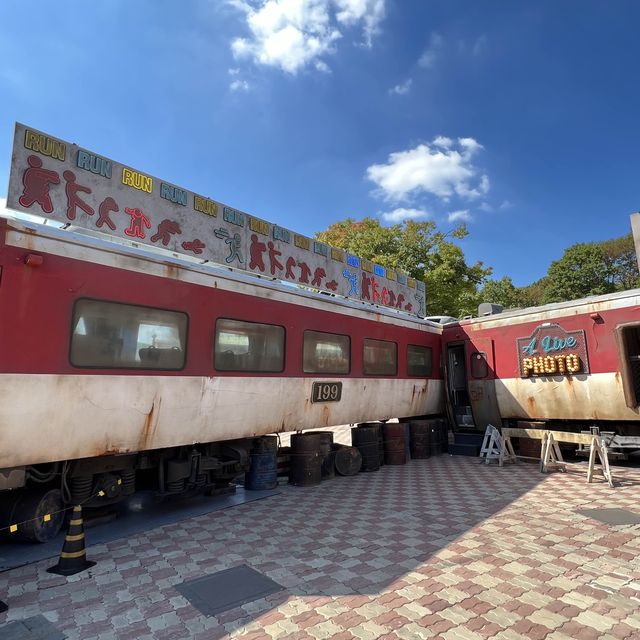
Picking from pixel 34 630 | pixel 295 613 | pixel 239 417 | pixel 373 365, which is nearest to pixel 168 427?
pixel 239 417

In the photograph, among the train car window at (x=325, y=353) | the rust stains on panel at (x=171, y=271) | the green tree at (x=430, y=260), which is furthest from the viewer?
the green tree at (x=430, y=260)

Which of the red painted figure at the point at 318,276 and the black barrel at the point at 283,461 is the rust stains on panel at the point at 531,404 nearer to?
the red painted figure at the point at 318,276

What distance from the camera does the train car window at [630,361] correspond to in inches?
314

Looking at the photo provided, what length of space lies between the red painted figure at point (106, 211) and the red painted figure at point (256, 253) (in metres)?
2.28

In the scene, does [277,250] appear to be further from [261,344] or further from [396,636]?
[396,636]

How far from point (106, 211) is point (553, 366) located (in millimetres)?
8920

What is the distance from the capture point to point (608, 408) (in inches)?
330

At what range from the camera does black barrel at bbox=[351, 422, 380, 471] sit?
873 centimetres

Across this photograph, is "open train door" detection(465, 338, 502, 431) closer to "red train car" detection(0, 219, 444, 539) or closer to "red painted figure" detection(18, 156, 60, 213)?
"red train car" detection(0, 219, 444, 539)

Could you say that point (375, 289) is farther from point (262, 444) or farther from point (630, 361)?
point (630, 361)

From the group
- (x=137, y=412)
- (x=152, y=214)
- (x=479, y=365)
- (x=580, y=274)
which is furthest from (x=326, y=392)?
(x=580, y=274)

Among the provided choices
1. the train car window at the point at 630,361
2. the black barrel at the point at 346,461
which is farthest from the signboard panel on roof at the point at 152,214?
the train car window at the point at 630,361

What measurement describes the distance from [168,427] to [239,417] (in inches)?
46.3

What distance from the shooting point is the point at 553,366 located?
9117 millimetres
